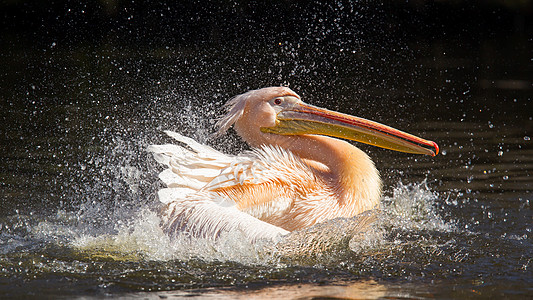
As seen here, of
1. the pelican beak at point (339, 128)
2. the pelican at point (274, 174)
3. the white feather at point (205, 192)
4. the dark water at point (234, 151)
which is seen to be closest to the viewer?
the dark water at point (234, 151)

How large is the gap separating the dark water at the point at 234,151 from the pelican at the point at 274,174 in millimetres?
181

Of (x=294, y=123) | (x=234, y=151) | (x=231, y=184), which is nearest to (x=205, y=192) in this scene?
(x=231, y=184)

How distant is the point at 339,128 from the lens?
460cm

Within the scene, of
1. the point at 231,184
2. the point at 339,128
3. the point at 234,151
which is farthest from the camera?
the point at 234,151

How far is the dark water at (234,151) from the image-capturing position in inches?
142

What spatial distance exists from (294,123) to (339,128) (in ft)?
1.06

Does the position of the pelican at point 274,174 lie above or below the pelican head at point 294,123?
below

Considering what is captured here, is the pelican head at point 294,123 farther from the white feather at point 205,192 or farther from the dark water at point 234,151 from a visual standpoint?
the dark water at point 234,151

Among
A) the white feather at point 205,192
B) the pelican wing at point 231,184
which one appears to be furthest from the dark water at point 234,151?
the pelican wing at point 231,184

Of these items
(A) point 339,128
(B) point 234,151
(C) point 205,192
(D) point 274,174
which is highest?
(A) point 339,128

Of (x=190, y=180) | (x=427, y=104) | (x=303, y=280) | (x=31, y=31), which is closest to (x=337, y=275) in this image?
(x=303, y=280)

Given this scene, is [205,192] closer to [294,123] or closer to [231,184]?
[231,184]

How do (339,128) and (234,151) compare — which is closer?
(339,128)

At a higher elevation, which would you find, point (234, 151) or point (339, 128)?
point (339, 128)
